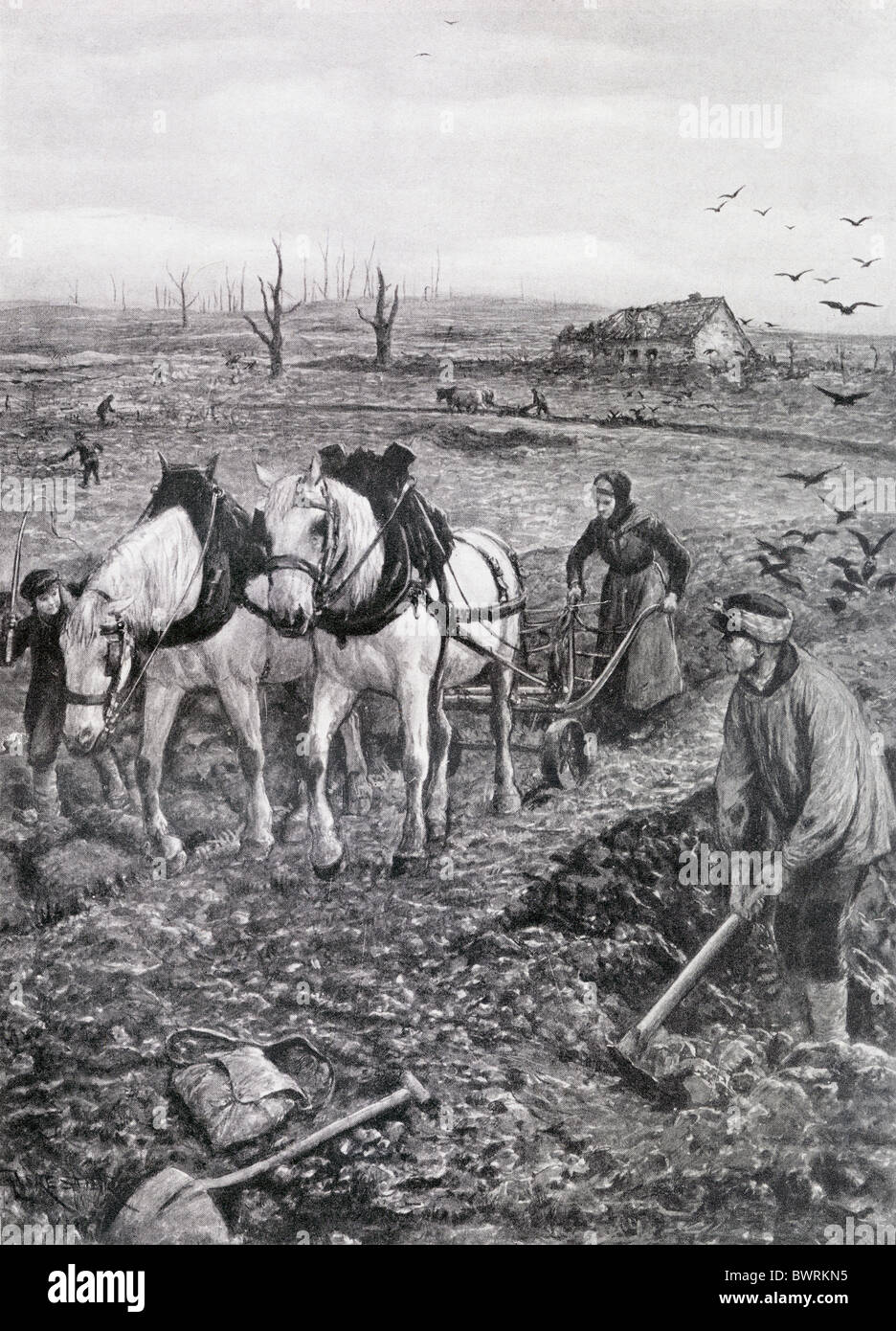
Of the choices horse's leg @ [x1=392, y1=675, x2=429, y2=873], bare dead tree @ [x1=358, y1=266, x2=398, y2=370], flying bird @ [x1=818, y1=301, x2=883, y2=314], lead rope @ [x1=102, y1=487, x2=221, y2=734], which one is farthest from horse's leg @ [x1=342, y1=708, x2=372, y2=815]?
flying bird @ [x1=818, y1=301, x2=883, y2=314]

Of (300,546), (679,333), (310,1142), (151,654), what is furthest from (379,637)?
(310,1142)

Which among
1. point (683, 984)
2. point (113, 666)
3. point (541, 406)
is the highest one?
point (541, 406)

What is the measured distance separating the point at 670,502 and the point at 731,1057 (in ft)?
8.72

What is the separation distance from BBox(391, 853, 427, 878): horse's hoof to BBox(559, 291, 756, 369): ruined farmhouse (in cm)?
268

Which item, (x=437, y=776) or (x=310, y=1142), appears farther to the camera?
(x=437, y=776)

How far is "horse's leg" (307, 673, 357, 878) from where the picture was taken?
6.83m

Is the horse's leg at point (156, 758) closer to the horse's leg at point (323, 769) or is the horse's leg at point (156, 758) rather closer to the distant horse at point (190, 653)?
the distant horse at point (190, 653)

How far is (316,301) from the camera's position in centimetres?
712

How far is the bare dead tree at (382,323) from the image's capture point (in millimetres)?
7074

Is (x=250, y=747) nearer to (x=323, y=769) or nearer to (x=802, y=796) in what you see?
(x=323, y=769)

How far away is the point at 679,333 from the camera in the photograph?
7074 mm

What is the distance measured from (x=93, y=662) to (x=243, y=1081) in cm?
210
